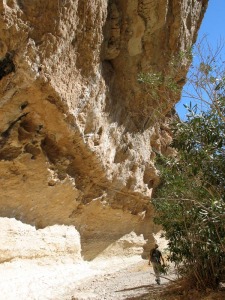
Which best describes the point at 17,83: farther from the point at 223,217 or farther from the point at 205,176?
the point at 223,217

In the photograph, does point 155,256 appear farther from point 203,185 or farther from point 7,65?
point 7,65

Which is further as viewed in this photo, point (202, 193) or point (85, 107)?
point (85, 107)

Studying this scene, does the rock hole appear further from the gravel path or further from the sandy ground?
the gravel path

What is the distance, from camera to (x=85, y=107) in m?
11.1

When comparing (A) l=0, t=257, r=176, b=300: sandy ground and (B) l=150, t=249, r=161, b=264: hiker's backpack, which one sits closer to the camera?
(A) l=0, t=257, r=176, b=300: sandy ground

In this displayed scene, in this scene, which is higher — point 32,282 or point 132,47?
point 132,47

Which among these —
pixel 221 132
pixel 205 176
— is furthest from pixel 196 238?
pixel 221 132

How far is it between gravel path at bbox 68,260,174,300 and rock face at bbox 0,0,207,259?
1861 mm

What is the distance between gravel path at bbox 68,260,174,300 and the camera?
862cm

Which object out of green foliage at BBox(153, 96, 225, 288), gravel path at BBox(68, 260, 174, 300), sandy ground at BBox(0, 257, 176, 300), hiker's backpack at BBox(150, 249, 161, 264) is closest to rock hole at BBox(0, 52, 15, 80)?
green foliage at BBox(153, 96, 225, 288)

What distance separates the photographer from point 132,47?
13539 millimetres

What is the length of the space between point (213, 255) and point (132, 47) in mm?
8614

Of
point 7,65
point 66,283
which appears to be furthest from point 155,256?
point 7,65

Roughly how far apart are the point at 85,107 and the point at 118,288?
17.0ft
